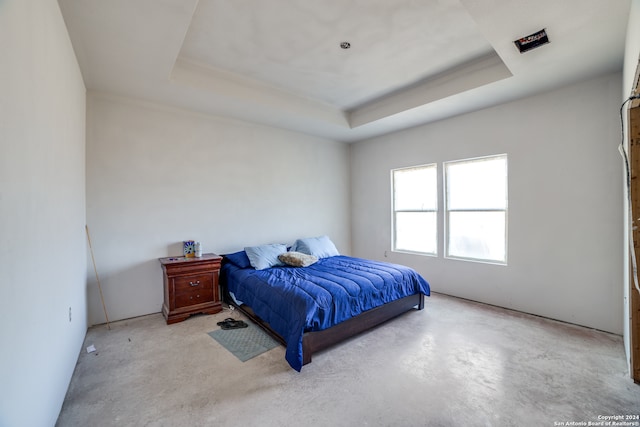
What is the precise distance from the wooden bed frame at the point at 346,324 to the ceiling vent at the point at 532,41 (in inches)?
107

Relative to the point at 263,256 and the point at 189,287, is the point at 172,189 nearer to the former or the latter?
the point at 189,287

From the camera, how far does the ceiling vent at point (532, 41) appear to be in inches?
88.1

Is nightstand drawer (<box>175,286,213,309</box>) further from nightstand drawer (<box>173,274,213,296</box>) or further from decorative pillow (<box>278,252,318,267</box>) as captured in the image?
decorative pillow (<box>278,252,318,267</box>)

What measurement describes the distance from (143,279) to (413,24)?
404cm

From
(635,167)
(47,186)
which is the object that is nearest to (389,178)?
(635,167)

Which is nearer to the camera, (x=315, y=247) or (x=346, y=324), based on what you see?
(x=346, y=324)

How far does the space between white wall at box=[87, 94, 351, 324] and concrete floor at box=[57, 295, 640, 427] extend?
0.74 m

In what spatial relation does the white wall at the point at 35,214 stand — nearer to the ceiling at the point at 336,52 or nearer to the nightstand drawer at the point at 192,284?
the ceiling at the point at 336,52

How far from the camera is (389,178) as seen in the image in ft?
16.5

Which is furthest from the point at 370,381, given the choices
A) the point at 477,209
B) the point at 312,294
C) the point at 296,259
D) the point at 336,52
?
the point at 336,52

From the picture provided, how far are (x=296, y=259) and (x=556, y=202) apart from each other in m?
Answer: 3.21

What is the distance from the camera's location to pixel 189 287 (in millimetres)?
3377

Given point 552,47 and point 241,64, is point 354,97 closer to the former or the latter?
point 241,64

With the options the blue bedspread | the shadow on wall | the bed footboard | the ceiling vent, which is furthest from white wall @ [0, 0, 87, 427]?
the ceiling vent
